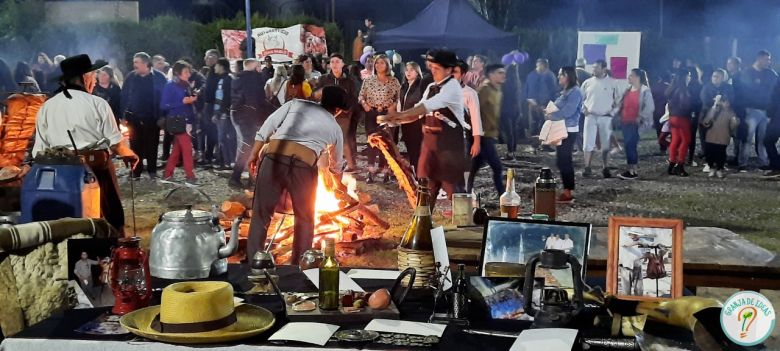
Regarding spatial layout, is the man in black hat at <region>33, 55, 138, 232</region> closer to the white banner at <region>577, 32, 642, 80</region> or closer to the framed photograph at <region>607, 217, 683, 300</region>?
the framed photograph at <region>607, 217, 683, 300</region>

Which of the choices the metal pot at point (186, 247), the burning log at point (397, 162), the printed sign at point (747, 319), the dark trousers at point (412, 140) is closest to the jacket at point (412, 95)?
the dark trousers at point (412, 140)

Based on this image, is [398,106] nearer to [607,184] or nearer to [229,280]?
[607,184]

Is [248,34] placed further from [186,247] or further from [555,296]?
[555,296]

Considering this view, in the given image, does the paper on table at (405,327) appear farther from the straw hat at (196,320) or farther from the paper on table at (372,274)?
the paper on table at (372,274)

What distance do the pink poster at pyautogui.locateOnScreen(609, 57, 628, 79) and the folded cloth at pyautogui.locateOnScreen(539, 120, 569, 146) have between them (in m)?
1.25

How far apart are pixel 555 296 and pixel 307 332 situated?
64cm

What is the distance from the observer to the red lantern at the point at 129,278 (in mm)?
2320

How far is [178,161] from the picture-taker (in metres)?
9.32

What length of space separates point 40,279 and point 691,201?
24.1 ft

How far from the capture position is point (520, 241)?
2551mm

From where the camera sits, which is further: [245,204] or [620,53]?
[620,53]

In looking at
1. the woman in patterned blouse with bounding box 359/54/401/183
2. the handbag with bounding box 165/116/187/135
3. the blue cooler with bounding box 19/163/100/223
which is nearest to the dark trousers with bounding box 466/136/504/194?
the woman in patterned blouse with bounding box 359/54/401/183

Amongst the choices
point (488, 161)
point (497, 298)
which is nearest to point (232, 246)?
point (497, 298)

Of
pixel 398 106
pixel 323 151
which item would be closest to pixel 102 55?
pixel 398 106
